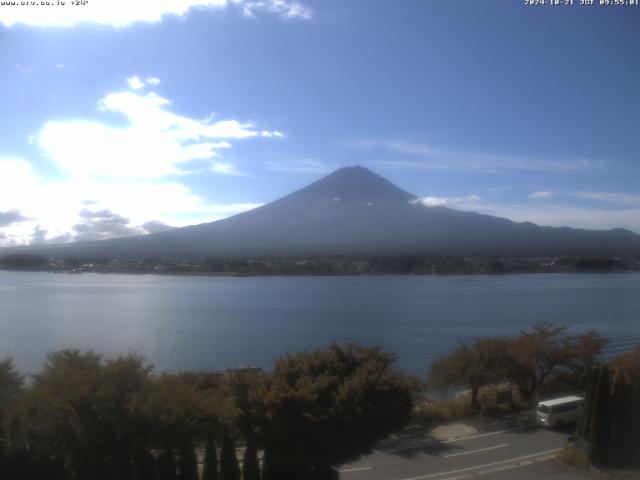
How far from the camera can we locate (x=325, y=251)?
7706 cm

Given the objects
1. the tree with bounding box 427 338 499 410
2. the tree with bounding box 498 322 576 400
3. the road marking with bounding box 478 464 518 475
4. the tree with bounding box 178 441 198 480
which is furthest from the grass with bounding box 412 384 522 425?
the tree with bounding box 178 441 198 480

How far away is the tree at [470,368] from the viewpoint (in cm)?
1175

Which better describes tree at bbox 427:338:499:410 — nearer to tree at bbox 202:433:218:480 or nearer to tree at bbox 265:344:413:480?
tree at bbox 265:344:413:480

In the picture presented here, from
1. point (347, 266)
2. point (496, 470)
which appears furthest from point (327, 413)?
point (347, 266)

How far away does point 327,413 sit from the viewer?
5.95 m

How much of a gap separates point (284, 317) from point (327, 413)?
83.5 ft

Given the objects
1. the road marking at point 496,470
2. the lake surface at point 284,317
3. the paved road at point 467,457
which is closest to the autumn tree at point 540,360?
the paved road at point 467,457

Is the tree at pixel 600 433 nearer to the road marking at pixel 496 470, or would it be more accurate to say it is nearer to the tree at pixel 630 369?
the tree at pixel 630 369

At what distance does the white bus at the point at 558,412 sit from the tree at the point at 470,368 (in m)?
2.14

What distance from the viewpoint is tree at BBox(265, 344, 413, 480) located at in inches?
233

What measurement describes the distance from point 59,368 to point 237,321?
2334cm

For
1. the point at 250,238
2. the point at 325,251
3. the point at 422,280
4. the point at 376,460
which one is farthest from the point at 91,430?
the point at 250,238

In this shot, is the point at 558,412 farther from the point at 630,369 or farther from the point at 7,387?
the point at 7,387

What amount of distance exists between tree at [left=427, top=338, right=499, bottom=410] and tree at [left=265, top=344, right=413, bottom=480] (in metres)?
5.64
